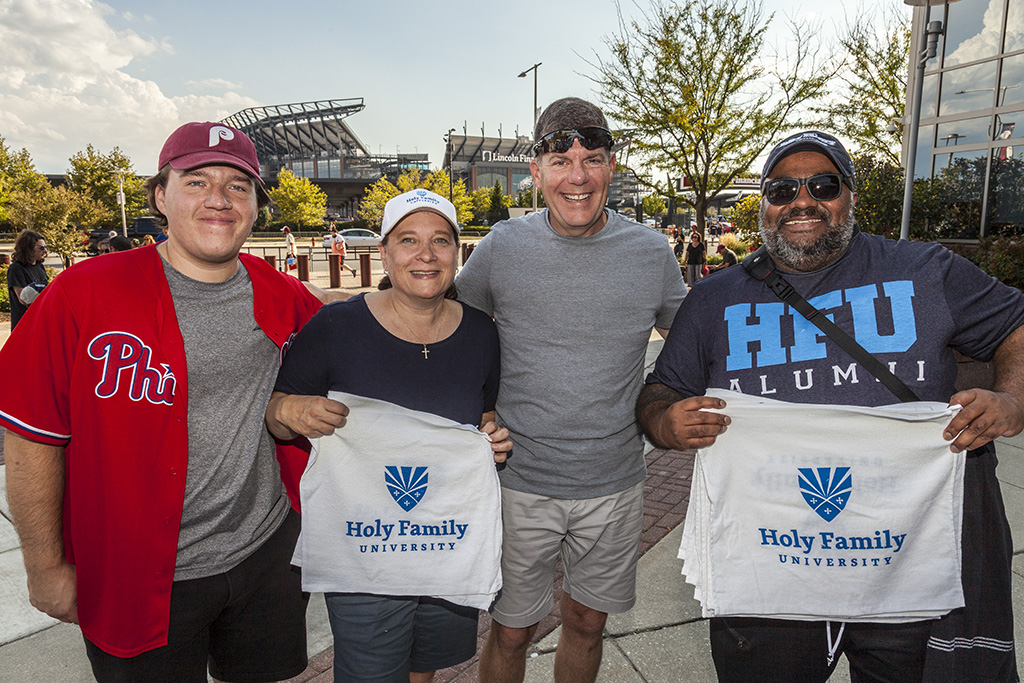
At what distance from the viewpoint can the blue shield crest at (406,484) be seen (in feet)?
7.44

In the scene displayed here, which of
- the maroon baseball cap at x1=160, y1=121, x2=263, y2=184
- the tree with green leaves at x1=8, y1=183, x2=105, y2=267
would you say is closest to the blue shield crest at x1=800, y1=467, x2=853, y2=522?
the maroon baseball cap at x1=160, y1=121, x2=263, y2=184

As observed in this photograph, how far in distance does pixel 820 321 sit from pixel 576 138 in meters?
1.29

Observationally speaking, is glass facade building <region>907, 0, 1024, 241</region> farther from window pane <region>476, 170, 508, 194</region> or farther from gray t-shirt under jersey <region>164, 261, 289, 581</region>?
window pane <region>476, 170, 508, 194</region>

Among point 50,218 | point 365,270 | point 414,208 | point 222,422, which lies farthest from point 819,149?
point 50,218

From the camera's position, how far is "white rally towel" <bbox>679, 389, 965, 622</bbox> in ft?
6.51

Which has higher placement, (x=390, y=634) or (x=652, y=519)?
(x=390, y=634)

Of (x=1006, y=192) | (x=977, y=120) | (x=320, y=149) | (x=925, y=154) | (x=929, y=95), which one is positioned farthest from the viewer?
(x=320, y=149)

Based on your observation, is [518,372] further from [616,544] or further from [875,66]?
[875,66]

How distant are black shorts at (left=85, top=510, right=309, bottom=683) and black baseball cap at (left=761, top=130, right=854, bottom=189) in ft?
7.75

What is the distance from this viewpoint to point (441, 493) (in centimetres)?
230

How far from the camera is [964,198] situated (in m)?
14.9

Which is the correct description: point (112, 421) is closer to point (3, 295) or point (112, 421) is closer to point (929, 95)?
point (3, 295)

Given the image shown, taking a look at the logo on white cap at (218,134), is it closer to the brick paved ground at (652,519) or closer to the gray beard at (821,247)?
→ the gray beard at (821,247)

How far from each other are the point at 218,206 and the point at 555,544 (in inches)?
75.9
